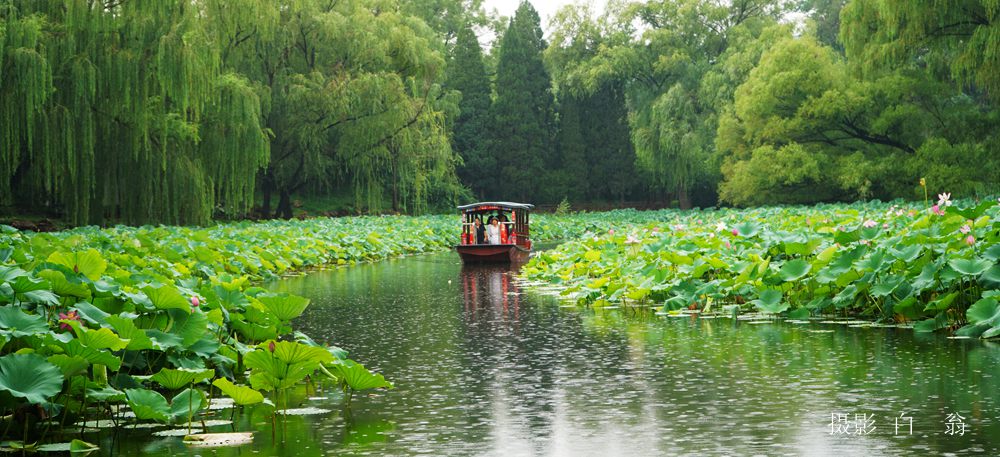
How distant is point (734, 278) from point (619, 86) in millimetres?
42291

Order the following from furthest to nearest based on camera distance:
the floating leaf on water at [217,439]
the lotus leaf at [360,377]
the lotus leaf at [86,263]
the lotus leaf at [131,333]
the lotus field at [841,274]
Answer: the lotus field at [841,274] < the lotus leaf at [86,263] < the lotus leaf at [360,377] < the lotus leaf at [131,333] < the floating leaf on water at [217,439]

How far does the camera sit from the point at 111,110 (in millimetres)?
19953

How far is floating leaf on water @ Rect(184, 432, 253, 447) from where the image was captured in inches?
194

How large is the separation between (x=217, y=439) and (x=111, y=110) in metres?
16.3

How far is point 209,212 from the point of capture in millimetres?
22484

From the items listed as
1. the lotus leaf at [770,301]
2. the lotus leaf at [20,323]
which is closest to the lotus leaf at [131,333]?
the lotus leaf at [20,323]

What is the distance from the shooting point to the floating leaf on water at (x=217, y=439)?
4929mm

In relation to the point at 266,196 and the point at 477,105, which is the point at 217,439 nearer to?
the point at 266,196

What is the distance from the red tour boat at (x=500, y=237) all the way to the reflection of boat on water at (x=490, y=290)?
21.6 inches

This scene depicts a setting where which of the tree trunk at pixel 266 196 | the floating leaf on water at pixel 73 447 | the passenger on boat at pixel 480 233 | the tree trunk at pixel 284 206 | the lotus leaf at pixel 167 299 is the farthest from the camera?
the tree trunk at pixel 284 206

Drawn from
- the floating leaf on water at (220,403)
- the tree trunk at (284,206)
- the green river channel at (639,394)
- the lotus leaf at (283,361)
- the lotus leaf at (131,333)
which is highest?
the tree trunk at (284,206)

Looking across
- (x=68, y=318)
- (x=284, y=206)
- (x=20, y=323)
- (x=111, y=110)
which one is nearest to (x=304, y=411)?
(x=68, y=318)

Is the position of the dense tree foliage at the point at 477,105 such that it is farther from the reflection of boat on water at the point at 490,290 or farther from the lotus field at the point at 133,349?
the lotus field at the point at 133,349

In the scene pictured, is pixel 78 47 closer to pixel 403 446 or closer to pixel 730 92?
pixel 403 446
